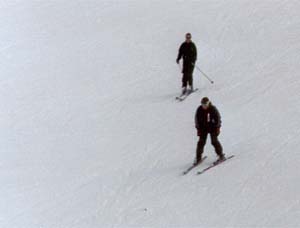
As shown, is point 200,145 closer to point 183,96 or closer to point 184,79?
point 184,79

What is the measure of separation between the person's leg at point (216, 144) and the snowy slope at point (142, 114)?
1.34 ft

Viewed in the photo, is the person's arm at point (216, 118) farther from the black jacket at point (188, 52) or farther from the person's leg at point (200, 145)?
the black jacket at point (188, 52)

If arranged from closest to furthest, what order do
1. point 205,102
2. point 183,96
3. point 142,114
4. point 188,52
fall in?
point 205,102, point 188,52, point 142,114, point 183,96

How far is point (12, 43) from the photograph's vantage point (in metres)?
26.1

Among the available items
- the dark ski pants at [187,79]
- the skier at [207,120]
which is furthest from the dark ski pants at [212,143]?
the dark ski pants at [187,79]

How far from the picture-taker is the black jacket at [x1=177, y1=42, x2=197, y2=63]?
17062 millimetres

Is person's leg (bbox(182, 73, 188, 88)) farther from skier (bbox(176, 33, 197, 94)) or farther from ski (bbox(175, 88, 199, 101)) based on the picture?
ski (bbox(175, 88, 199, 101))

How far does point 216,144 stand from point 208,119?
2.89 ft

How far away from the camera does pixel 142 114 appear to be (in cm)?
1853

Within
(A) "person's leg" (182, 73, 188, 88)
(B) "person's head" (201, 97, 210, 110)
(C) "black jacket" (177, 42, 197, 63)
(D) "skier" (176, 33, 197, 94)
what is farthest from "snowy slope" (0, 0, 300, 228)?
(B) "person's head" (201, 97, 210, 110)

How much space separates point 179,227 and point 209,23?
14534 mm

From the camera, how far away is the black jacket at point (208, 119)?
511 inches

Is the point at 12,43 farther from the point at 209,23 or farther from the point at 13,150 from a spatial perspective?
the point at 13,150

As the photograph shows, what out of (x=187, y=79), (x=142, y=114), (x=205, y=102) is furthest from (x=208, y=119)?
(x=142, y=114)
